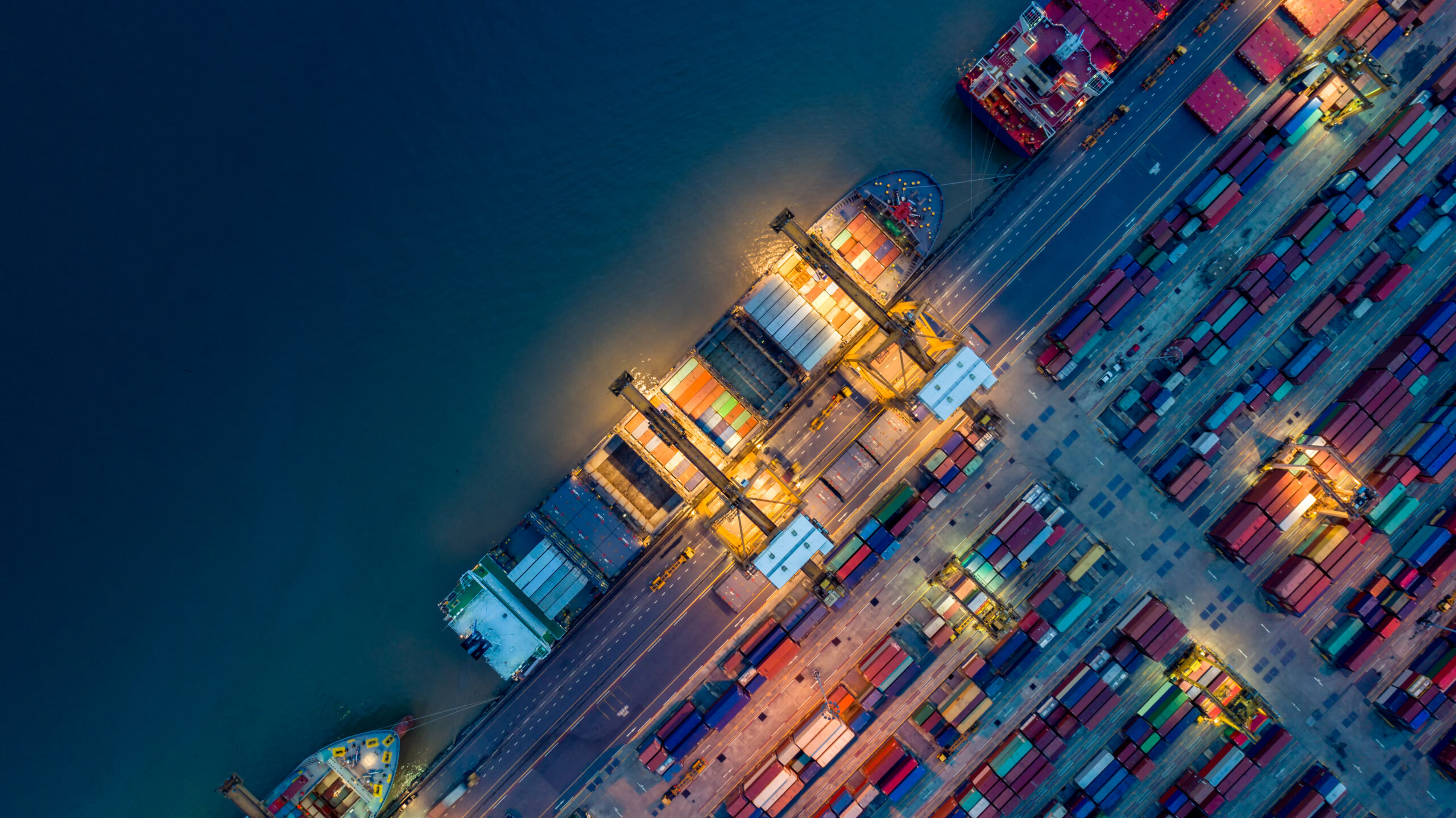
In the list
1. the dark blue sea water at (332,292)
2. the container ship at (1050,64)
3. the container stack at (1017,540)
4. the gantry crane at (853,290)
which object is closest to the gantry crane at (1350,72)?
the container ship at (1050,64)

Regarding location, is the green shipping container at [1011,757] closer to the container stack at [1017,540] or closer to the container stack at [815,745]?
the container stack at [815,745]

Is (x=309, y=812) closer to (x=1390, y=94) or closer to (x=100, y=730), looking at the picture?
(x=100, y=730)

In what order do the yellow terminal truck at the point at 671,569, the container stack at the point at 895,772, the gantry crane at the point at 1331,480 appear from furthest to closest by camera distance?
1. the yellow terminal truck at the point at 671,569
2. the container stack at the point at 895,772
3. the gantry crane at the point at 1331,480

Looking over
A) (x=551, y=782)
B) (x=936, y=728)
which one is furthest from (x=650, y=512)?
(x=936, y=728)

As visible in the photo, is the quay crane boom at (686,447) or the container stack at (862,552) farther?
the container stack at (862,552)

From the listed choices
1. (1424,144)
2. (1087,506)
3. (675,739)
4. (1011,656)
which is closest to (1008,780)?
(1011,656)

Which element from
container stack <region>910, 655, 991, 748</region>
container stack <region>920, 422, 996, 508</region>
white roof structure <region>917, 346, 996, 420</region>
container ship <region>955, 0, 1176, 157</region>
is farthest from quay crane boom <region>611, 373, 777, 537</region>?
container ship <region>955, 0, 1176, 157</region>
